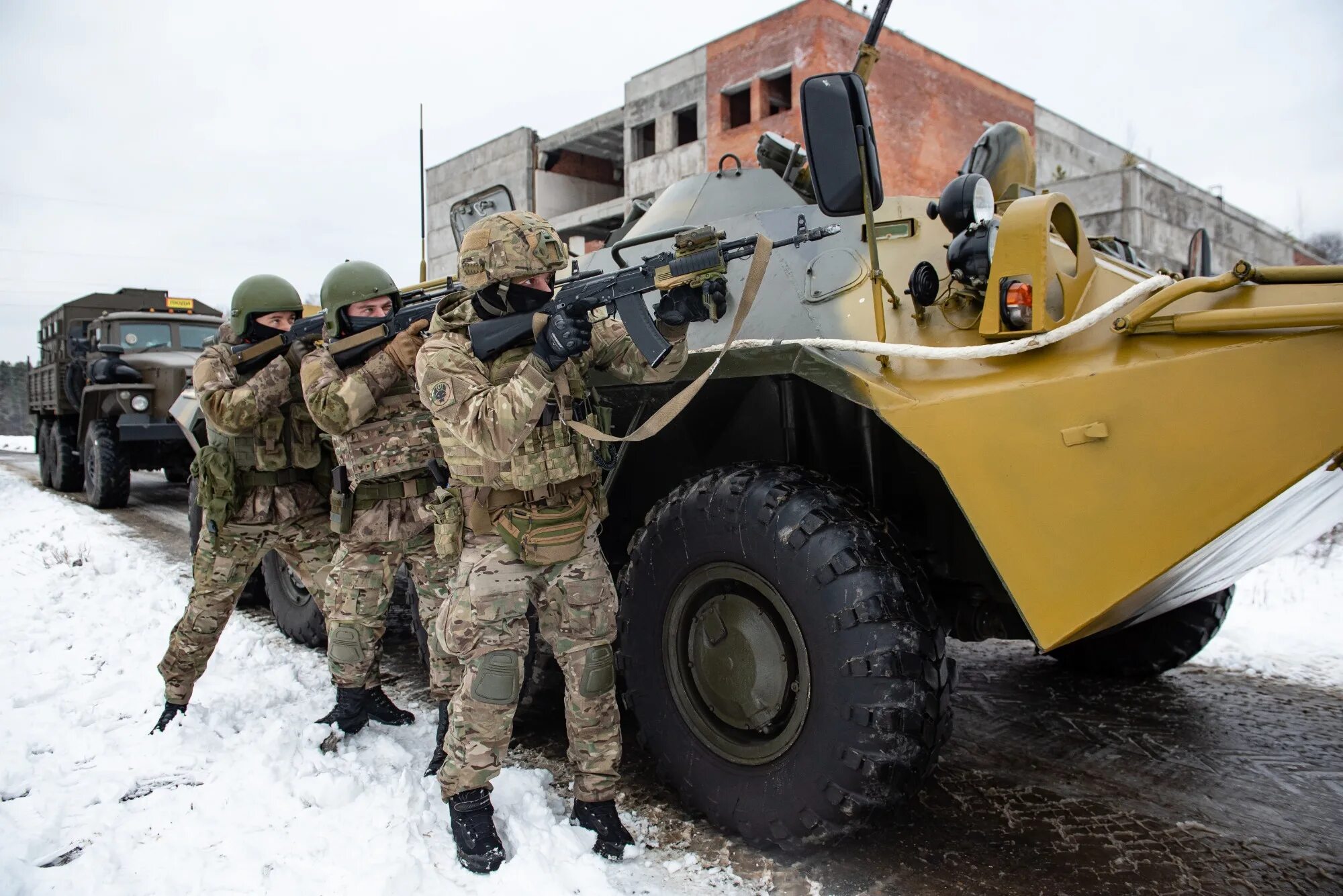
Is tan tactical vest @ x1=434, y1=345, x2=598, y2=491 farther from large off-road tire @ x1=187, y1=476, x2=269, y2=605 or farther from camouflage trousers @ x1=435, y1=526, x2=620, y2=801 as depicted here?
large off-road tire @ x1=187, y1=476, x2=269, y2=605

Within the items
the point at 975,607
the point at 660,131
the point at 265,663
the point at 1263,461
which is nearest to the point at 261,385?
the point at 265,663

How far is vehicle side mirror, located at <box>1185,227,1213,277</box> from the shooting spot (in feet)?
11.0

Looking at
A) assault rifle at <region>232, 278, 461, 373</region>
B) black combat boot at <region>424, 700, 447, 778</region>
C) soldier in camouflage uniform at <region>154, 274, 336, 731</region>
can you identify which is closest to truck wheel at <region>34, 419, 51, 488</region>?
soldier in camouflage uniform at <region>154, 274, 336, 731</region>

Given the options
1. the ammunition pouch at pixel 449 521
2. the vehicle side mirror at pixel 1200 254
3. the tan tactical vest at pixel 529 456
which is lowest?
the ammunition pouch at pixel 449 521

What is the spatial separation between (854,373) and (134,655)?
3.76 m

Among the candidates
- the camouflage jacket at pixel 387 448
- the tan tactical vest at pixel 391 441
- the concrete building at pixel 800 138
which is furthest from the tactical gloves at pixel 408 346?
the concrete building at pixel 800 138

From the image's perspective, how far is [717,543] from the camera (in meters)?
2.63

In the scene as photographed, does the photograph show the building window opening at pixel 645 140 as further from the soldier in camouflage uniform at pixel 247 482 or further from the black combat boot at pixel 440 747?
the black combat boot at pixel 440 747

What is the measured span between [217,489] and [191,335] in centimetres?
808

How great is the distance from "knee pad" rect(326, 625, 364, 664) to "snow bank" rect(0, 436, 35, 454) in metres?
20.3

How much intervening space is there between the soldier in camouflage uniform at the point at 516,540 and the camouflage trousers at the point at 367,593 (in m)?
0.85

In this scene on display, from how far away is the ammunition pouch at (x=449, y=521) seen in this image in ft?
9.45

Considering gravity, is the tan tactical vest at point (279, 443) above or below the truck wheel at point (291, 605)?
above

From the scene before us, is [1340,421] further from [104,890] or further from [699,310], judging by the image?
[104,890]
